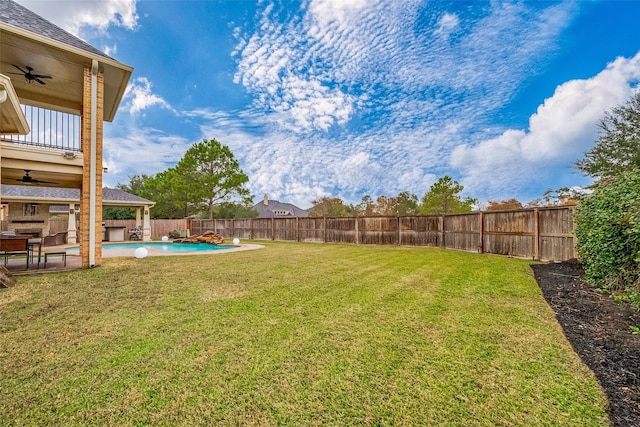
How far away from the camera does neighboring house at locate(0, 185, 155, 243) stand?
543 inches

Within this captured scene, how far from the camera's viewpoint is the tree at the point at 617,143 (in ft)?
36.0

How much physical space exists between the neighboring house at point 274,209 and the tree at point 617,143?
121 ft

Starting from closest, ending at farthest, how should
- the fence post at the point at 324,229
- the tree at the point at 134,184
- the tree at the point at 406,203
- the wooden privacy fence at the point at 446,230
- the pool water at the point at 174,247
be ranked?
the wooden privacy fence at the point at 446,230
the pool water at the point at 174,247
the fence post at the point at 324,229
the tree at the point at 406,203
the tree at the point at 134,184

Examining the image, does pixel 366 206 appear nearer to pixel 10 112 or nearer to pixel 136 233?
pixel 136 233

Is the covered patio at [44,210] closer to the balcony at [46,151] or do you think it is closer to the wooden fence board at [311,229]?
the balcony at [46,151]

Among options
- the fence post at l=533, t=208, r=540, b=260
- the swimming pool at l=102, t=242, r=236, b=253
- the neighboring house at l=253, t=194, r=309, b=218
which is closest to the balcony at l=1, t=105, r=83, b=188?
the swimming pool at l=102, t=242, r=236, b=253

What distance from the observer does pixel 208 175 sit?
26.4 meters

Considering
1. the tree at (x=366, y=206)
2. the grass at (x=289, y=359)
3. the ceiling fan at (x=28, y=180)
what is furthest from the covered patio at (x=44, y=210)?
the tree at (x=366, y=206)

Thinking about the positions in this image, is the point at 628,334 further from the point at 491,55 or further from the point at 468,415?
the point at 491,55

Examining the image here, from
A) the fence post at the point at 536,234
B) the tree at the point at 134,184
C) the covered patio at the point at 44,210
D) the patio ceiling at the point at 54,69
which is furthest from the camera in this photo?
the tree at the point at 134,184

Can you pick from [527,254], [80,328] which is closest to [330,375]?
[80,328]

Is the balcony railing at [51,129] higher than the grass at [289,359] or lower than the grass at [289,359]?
higher

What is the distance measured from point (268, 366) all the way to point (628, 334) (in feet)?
12.7

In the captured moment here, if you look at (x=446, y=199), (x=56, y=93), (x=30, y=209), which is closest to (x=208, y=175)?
(x=30, y=209)
